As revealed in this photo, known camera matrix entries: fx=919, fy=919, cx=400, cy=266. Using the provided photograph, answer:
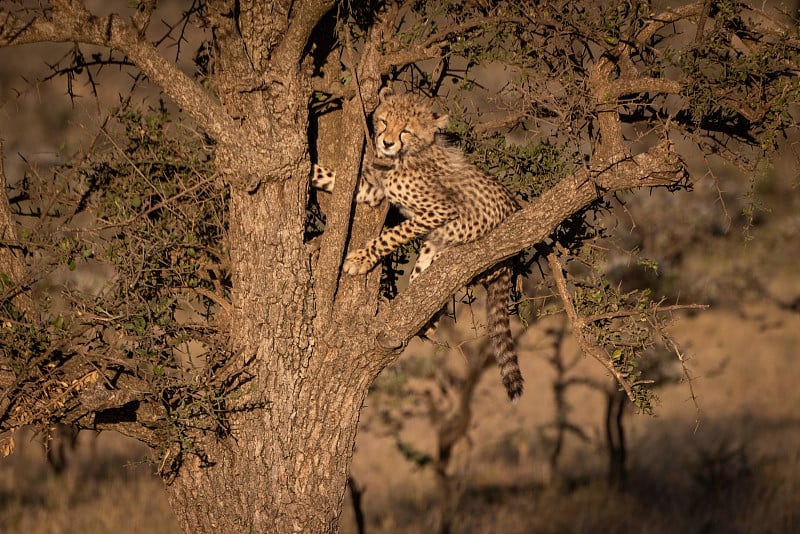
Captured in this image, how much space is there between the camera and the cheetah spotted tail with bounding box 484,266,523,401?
490cm

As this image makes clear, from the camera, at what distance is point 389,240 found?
14.8 feet

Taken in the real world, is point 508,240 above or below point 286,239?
above

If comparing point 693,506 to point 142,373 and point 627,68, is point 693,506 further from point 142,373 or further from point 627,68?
point 142,373

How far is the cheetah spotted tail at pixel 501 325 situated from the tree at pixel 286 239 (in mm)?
511

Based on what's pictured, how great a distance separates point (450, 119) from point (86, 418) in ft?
7.87

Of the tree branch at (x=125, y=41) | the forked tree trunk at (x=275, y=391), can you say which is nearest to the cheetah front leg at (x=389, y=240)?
the forked tree trunk at (x=275, y=391)

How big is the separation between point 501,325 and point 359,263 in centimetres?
111

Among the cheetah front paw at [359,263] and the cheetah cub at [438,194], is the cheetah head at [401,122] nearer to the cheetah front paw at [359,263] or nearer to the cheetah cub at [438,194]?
the cheetah cub at [438,194]

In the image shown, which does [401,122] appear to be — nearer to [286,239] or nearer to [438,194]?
[438,194]

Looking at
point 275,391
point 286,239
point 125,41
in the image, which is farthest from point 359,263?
point 125,41

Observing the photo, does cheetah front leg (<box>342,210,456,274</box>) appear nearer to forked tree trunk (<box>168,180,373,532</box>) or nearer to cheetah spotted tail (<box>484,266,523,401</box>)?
forked tree trunk (<box>168,180,373,532</box>)

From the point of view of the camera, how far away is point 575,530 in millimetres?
8086

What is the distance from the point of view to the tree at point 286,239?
381cm

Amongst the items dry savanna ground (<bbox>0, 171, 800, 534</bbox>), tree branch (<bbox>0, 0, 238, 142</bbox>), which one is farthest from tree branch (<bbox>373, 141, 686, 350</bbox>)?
dry savanna ground (<bbox>0, 171, 800, 534</bbox>)
